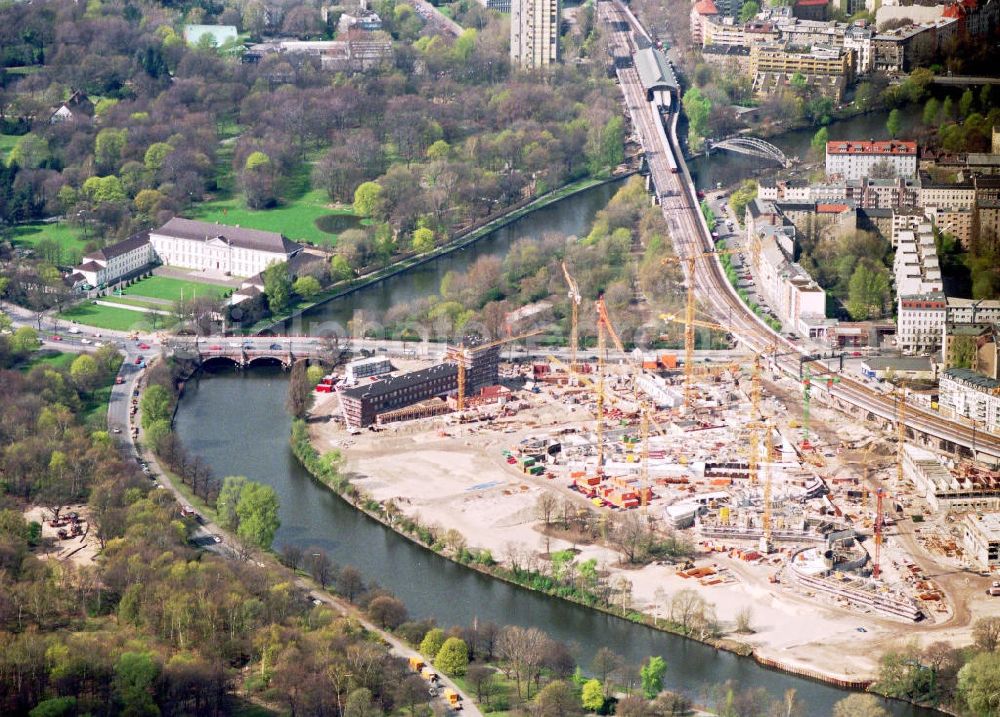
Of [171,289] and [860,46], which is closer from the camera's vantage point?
[171,289]

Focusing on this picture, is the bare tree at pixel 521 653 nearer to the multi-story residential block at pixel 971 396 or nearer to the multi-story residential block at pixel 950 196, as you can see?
the multi-story residential block at pixel 971 396

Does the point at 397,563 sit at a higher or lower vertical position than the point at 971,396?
lower

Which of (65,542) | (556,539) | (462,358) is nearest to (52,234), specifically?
(462,358)

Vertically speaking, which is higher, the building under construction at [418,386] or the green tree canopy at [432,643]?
the building under construction at [418,386]

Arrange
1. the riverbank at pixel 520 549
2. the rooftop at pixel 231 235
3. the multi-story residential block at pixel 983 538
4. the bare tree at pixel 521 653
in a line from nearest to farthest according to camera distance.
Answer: the bare tree at pixel 521 653, the riverbank at pixel 520 549, the multi-story residential block at pixel 983 538, the rooftop at pixel 231 235

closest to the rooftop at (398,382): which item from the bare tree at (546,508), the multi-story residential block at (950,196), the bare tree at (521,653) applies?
the bare tree at (546,508)

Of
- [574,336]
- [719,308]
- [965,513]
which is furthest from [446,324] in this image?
[965,513]

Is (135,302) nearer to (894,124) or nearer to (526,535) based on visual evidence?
(526,535)
